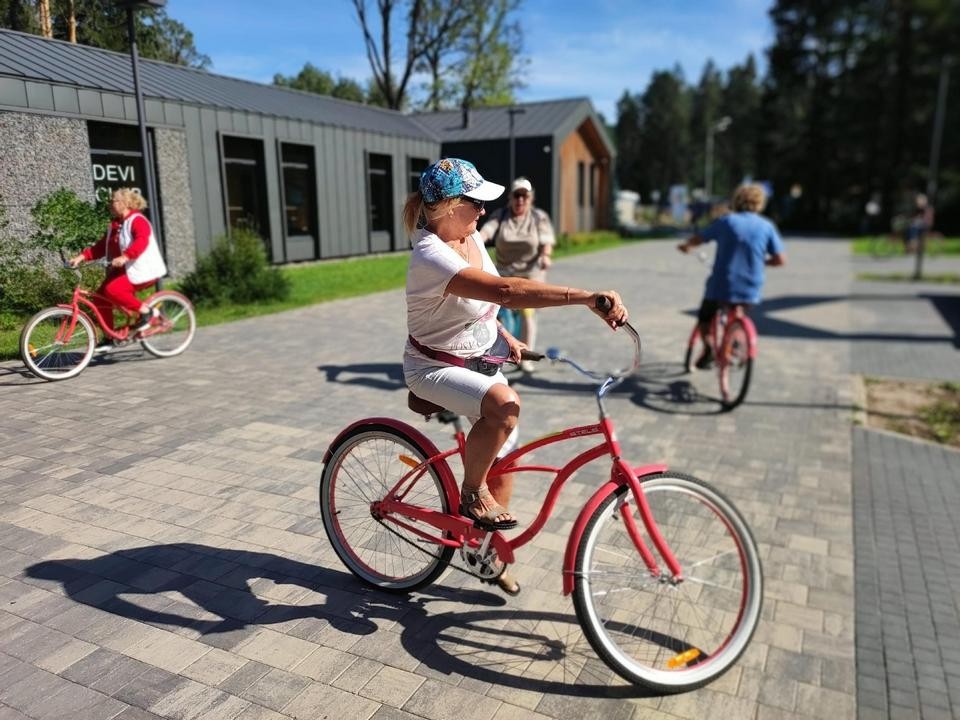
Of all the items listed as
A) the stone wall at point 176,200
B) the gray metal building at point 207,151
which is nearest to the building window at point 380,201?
the gray metal building at point 207,151

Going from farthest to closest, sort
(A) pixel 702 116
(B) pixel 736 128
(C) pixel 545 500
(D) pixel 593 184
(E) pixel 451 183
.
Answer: (A) pixel 702 116
(B) pixel 736 128
(D) pixel 593 184
(C) pixel 545 500
(E) pixel 451 183

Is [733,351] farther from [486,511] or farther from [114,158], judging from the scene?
[114,158]

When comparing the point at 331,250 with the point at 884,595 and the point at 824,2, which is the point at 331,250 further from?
the point at 824,2

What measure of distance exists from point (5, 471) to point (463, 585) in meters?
3.23

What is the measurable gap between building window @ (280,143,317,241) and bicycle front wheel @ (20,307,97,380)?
10793 mm

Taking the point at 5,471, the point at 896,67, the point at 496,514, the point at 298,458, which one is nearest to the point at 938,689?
the point at 496,514

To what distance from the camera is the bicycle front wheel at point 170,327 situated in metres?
7.66

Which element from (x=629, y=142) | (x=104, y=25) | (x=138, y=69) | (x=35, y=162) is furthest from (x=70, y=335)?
(x=629, y=142)

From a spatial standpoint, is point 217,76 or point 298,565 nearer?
point 298,565

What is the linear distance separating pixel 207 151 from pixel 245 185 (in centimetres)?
191

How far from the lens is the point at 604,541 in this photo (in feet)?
8.60

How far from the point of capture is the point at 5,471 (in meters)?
4.57

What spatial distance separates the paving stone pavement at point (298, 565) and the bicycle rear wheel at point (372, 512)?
12cm

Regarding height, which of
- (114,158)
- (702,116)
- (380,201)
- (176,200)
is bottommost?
(176,200)
